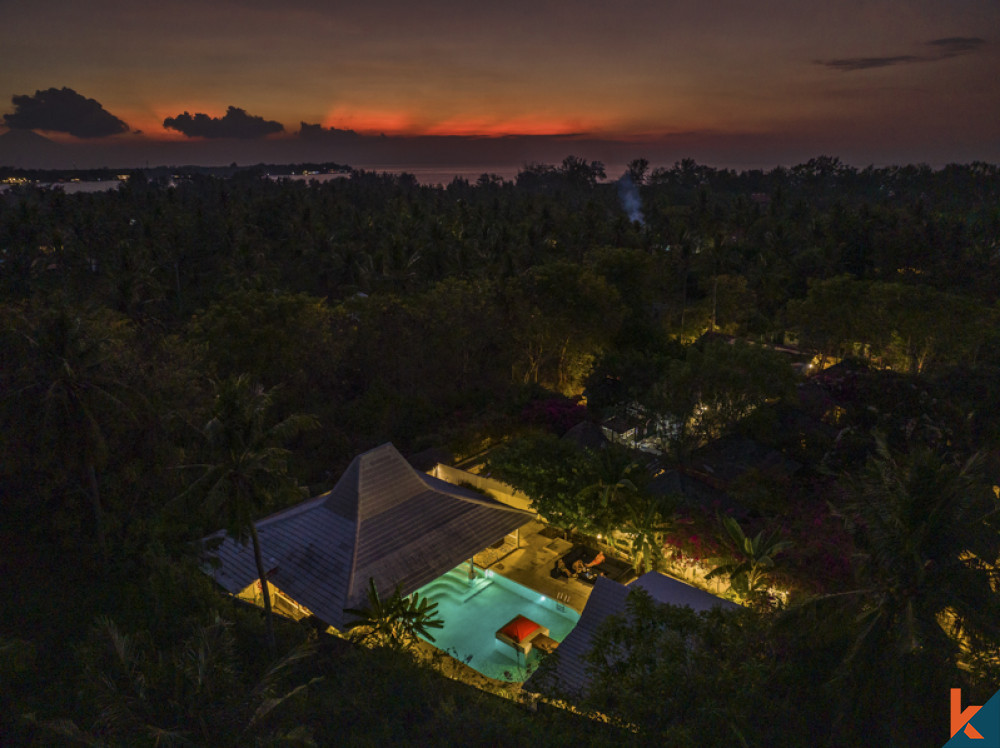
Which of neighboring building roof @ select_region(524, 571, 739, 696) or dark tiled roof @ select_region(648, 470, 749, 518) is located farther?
dark tiled roof @ select_region(648, 470, 749, 518)

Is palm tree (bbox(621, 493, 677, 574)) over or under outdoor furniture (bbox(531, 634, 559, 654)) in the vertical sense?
over

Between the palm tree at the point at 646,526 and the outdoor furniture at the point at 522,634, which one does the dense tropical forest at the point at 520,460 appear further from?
the outdoor furniture at the point at 522,634

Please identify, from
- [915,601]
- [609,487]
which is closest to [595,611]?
[609,487]

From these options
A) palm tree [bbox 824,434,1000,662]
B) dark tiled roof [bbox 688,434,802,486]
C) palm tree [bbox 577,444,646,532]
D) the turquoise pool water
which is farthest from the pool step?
palm tree [bbox 824,434,1000,662]

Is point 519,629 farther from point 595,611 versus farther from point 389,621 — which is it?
point 389,621

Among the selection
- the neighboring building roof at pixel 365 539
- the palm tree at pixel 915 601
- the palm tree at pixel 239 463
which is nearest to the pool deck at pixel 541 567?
the neighboring building roof at pixel 365 539

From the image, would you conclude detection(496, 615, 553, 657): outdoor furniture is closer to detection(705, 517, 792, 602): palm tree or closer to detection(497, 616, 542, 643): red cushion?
detection(497, 616, 542, 643): red cushion
